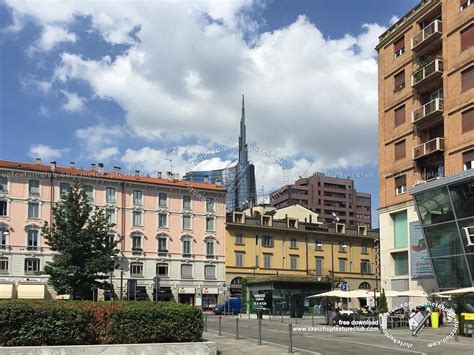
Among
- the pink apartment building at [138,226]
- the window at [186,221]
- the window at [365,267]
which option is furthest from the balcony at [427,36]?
the window at [365,267]

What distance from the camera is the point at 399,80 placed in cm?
4747

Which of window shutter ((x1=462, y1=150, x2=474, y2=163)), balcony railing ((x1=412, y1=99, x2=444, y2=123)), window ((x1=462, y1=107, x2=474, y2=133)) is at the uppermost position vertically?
balcony railing ((x1=412, y1=99, x2=444, y2=123))

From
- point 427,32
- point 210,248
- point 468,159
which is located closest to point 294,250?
point 210,248

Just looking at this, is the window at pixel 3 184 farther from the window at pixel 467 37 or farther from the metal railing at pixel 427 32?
the window at pixel 467 37

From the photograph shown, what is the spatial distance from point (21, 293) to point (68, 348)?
44031 millimetres

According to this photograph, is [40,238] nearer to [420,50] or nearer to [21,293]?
[21,293]

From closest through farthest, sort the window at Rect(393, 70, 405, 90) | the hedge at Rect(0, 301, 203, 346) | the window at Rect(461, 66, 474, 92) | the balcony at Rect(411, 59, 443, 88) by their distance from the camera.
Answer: the hedge at Rect(0, 301, 203, 346) < the window at Rect(461, 66, 474, 92) < the balcony at Rect(411, 59, 443, 88) < the window at Rect(393, 70, 405, 90)

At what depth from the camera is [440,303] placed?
39.9 metres

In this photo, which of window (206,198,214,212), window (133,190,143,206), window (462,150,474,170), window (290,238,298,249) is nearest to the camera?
window (462,150,474,170)

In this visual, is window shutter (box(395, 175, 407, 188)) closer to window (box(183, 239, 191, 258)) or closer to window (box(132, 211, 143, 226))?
window (box(183, 239, 191, 258))

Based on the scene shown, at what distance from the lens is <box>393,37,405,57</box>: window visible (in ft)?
155

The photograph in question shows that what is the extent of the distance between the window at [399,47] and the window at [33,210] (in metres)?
40.1

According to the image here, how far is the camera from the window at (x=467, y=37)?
3922 centimetres

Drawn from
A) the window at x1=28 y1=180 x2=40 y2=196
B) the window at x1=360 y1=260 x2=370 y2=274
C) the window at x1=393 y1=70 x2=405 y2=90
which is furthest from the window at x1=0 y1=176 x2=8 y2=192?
the window at x1=360 y1=260 x2=370 y2=274
